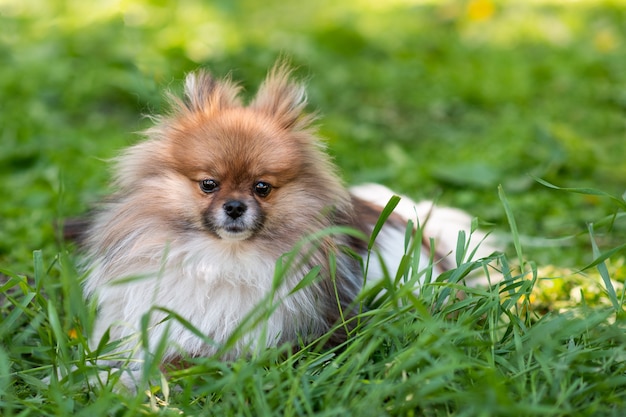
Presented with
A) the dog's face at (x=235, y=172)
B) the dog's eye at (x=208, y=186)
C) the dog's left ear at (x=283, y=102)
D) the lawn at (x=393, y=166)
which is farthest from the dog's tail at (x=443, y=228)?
the dog's eye at (x=208, y=186)

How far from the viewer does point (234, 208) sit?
9.48 ft

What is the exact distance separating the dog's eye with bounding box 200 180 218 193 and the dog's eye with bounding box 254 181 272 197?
6.3 inches

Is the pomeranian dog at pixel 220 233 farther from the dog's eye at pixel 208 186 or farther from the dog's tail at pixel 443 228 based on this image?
the dog's tail at pixel 443 228

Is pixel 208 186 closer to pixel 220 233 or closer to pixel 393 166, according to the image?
pixel 220 233

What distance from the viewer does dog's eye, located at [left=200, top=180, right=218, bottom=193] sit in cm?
299

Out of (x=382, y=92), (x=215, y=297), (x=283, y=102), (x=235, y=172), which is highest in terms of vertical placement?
(x=283, y=102)

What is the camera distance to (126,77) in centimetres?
645

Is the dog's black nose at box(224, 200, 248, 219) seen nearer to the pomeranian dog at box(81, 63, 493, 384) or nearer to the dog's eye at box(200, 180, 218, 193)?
the pomeranian dog at box(81, 63, 493, 384)

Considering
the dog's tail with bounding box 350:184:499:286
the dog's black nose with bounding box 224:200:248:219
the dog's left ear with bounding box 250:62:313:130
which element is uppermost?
the dog's left ear with bounding box 250:62:313:130

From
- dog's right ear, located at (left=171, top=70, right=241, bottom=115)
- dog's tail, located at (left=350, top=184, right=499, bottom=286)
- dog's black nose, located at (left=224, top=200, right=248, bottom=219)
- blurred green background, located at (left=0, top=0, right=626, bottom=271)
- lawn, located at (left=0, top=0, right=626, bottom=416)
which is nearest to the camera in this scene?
lawn, located at (left=0, top=0, right=626, bottom=416)

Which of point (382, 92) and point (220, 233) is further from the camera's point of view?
point (382, 92)

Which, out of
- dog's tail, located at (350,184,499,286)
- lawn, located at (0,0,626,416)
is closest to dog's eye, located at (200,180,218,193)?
lawn, located at (0,0,626,416)

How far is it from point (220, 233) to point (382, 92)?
4.09 metres

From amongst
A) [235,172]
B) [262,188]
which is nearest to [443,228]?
[262,188]
